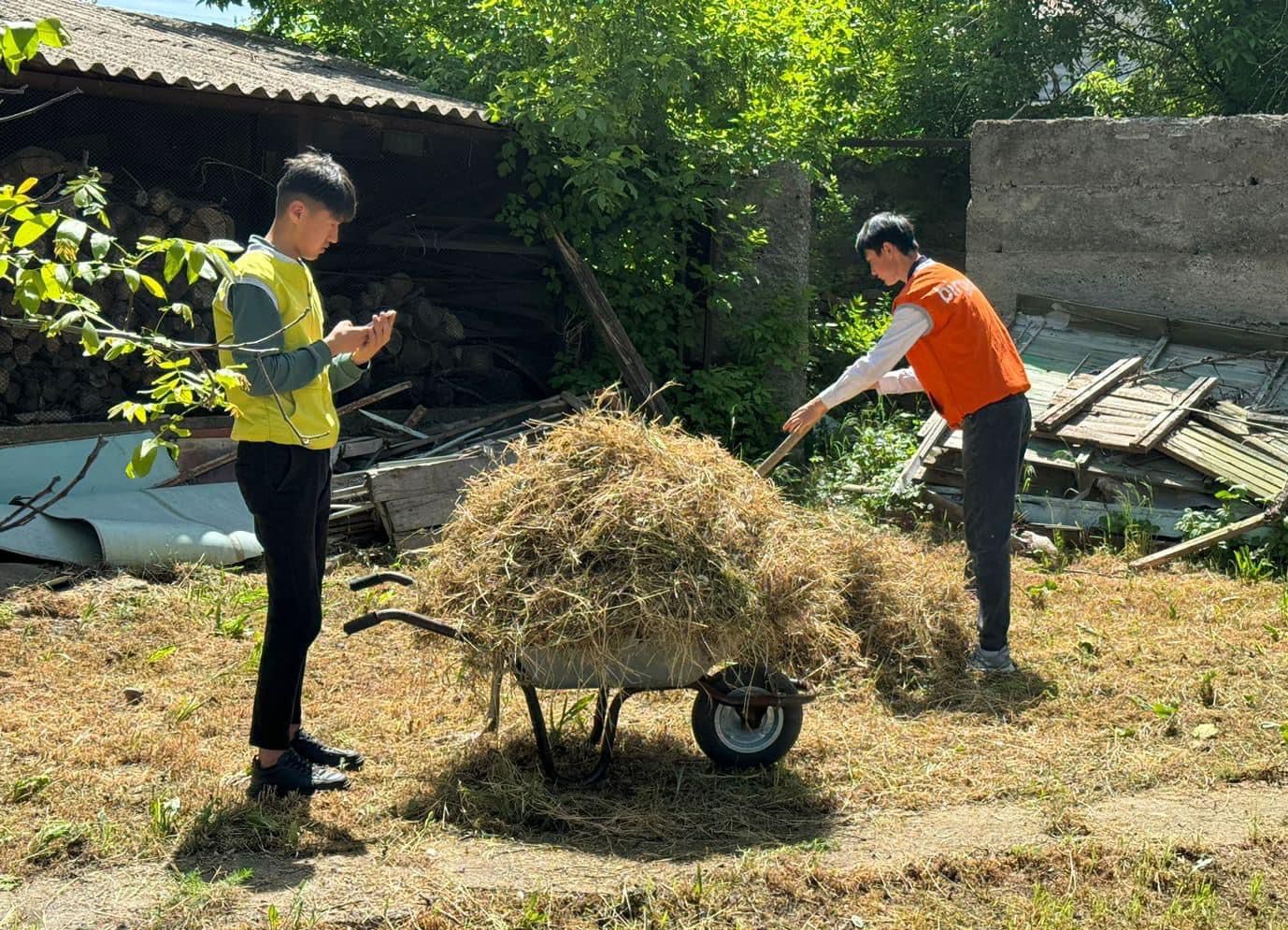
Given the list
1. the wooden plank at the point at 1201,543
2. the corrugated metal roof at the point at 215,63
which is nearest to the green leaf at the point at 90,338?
the corrugated metal roof at the point at 215,63

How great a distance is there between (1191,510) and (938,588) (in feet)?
7.84

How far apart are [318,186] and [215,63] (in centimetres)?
607

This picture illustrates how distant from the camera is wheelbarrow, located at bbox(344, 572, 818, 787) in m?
3.93

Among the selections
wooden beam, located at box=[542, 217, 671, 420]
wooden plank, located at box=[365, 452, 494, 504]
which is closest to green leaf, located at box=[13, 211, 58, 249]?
wooden plank, located at box=[365, 452, 494, 504]

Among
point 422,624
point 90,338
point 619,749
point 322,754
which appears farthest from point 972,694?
point 90,338

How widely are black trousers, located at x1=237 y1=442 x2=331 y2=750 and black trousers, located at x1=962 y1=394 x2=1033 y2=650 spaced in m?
2.74

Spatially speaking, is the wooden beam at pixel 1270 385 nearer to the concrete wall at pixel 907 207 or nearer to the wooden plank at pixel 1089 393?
the wooden plank at pixel 1089 393

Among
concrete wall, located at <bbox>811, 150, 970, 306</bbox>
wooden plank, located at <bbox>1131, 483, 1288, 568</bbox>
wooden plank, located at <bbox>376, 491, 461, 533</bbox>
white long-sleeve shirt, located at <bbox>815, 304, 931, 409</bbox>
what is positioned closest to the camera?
white long-sleeve shirt, located at <bbox>815, 304, 931, 409</bbox>

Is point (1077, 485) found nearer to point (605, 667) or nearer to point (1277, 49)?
point (605, 667)

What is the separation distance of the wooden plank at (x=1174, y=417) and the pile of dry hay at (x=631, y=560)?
379 cm

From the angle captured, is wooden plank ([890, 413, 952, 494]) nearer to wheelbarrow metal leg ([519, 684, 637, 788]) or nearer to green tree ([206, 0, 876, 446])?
green tree ([206, 0, 876, 446])

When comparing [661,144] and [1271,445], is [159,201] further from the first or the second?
[1271,445]

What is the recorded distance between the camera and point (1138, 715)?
4.99 metres

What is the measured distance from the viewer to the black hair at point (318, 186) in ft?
12.6
